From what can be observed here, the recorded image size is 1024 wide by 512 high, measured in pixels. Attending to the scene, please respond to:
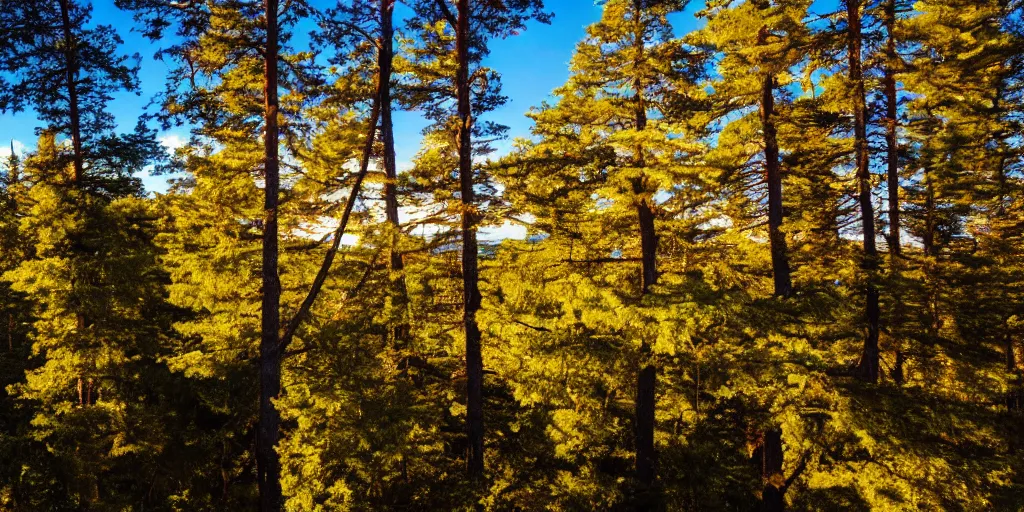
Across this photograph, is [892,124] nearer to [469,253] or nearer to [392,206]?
[469,253]

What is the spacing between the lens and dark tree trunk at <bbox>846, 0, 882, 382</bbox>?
1119cm

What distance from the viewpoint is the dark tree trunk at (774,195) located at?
39.1ft

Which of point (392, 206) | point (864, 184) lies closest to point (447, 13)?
point (392, 206)

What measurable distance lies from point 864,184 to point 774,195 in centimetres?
197

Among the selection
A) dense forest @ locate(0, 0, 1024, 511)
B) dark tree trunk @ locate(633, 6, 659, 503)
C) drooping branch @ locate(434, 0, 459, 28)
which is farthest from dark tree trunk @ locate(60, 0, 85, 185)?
dark tree trunk @ locate(633, 6, 659, 503)

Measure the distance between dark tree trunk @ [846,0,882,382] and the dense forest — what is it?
0.07 metres

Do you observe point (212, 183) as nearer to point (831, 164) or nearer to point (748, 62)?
point (748, 62)

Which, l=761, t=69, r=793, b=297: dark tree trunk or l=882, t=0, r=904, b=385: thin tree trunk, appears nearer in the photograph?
l=882, t=0, r=904, b=385: thin tree trunk

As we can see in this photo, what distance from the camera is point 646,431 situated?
13.7 metres

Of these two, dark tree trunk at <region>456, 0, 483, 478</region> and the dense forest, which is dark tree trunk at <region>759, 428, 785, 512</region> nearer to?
the dense forest

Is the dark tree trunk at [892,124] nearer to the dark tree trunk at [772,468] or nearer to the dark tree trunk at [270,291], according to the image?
the dark tree trunk at [772,468]

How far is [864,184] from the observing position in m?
11.4

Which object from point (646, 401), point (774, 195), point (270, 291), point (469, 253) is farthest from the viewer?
point (646, 401)

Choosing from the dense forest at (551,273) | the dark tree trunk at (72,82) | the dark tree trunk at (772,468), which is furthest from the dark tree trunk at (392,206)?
the dark tree trunk at (772,468)
